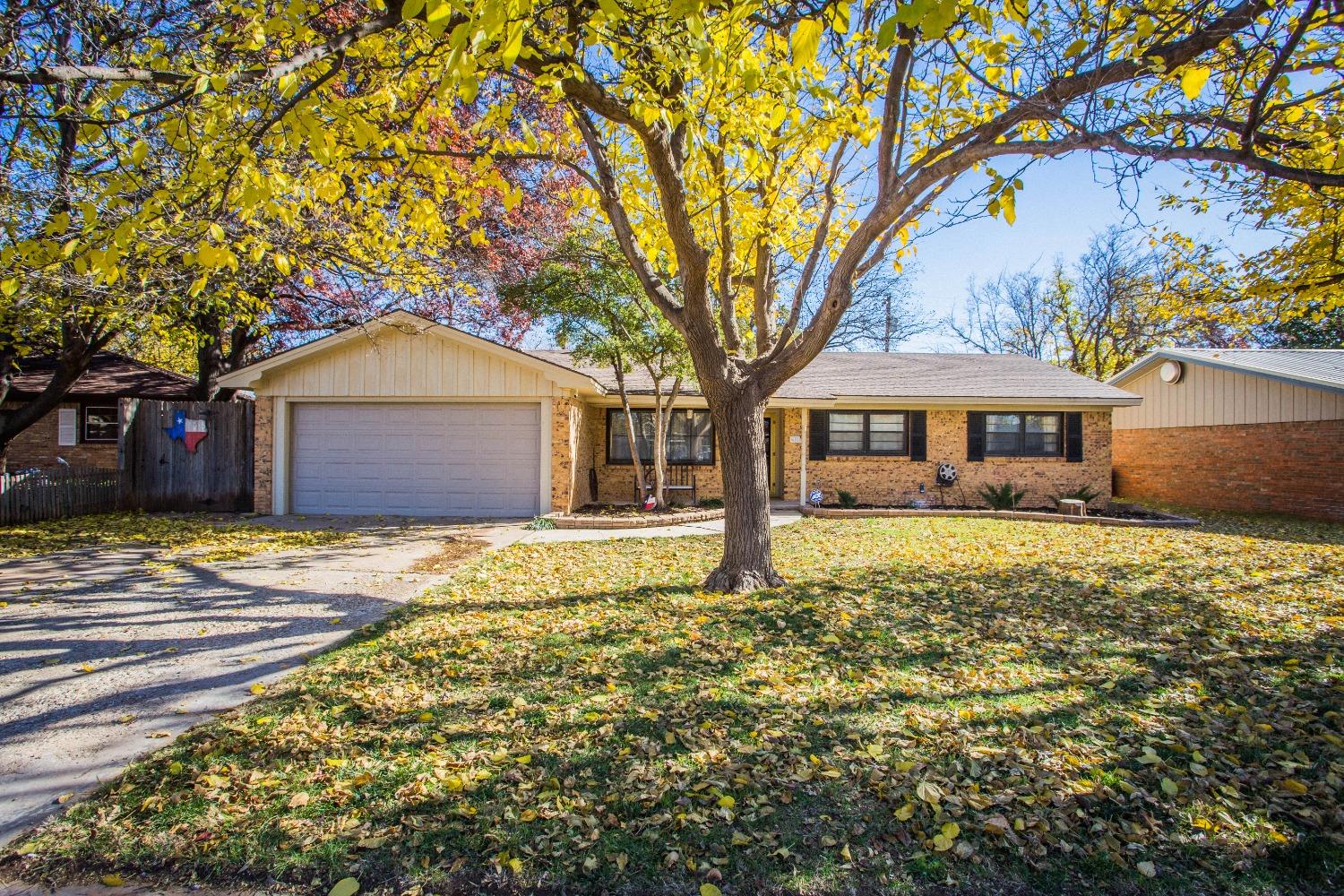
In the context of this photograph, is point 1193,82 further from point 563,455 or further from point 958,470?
point 958,470

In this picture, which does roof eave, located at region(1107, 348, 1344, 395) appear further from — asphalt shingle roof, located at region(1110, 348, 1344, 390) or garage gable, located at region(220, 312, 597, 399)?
garage gable, located at region(220, 312, 597, 399)

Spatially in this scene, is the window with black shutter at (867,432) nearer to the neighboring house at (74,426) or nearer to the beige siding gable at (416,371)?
the beige siding gable at (416,371)

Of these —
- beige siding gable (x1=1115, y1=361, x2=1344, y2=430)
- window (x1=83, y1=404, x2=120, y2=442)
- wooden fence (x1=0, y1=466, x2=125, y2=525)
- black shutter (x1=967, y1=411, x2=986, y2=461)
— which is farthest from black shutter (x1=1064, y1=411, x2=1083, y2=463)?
window (x1=83, y1=404, x2=120, y2=442)

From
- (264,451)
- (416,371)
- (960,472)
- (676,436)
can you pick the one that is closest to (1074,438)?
(960,472)

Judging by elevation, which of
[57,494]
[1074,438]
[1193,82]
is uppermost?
[1193,82]

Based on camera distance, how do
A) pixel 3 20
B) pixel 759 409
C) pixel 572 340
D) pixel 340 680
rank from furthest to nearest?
pixel 572 340, pixel 759 409, pixel 3 20, pixel 340 680

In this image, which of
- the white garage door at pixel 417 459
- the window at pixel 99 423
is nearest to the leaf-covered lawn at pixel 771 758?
the white garage door at pixel 417 459

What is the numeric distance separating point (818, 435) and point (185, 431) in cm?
1327

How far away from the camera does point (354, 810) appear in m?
2.58

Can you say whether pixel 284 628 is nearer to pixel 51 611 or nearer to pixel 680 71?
pixel 51 611

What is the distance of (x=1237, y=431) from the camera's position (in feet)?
48.1

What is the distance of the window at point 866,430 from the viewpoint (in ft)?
49.2

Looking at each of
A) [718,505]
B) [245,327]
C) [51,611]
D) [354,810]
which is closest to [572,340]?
[718,505]

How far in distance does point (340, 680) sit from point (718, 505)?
1035 centimetres
